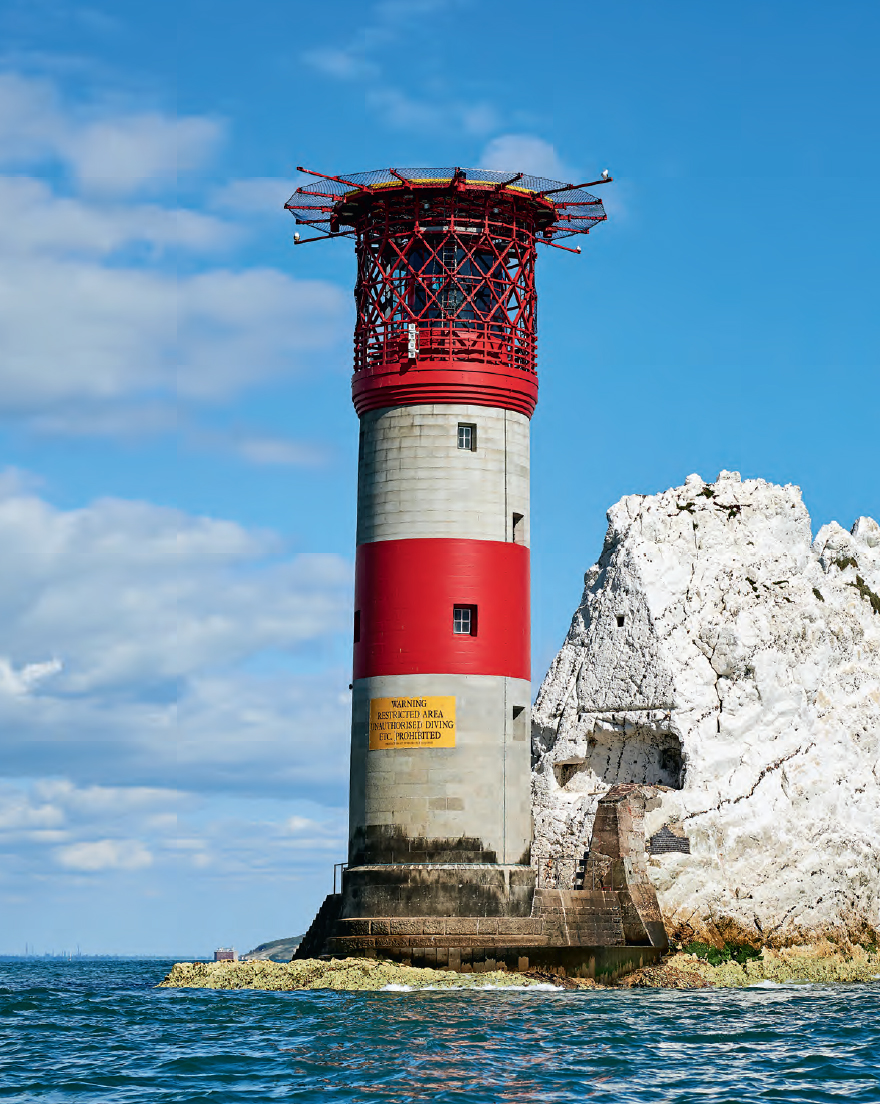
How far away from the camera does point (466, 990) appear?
44.0 metres

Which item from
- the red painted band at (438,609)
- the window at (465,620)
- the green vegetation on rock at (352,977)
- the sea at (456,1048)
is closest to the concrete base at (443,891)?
the green vegetation on rock at (352,977)

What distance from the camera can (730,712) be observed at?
52.6 m

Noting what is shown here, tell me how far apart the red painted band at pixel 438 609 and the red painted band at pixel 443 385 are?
412cm

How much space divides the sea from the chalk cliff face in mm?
4849

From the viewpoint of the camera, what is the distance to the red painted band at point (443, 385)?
163 ft

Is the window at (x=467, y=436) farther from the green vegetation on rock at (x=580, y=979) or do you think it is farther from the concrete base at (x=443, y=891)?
the green vegetation on rock at (x=580, y=979)

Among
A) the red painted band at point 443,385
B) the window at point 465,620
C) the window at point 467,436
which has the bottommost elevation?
the window at point 465,620

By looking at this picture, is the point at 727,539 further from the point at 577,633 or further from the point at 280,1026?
the point at 280,1026

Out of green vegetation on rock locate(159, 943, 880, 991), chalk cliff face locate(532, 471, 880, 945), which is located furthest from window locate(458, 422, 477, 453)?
green vegetation on rock locate(159, 943, 880, 991)

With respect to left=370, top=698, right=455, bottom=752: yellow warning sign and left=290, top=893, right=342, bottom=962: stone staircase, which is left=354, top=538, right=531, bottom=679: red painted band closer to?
left=370, top=698, right=455, bottom=752: yellow warning sign

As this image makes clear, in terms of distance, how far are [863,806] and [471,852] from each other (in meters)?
12.3

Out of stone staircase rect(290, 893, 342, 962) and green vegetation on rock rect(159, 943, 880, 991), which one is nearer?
green vegetation on rock rect(159, 943, 880, 991)

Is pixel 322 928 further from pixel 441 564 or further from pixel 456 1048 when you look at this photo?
pixel 456 1048

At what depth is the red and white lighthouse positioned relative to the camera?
4784 cm
